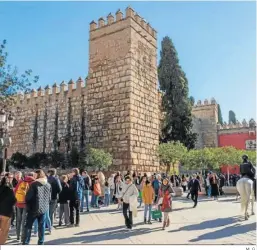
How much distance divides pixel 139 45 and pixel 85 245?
14216 millimetres

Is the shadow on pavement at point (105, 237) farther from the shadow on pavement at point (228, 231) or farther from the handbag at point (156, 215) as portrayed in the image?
the shadow on pavement at point (228, 231)

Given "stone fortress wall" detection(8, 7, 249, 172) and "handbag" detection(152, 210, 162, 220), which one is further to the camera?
"stone fortress wall" detection(8, 7, 249, 172)

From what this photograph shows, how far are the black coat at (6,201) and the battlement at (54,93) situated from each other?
14289 mm

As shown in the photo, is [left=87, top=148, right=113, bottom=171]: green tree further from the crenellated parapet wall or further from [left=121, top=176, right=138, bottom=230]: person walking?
the crenellated parapet wall

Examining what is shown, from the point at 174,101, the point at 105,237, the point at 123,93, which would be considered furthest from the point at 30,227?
the point at 174,101

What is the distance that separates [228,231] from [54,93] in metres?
16.7

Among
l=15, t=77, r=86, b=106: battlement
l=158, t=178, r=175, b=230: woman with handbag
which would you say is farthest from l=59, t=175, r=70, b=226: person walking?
l=15, t=77, r=86, b=106: battlement

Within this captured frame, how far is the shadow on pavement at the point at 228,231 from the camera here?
609 centimetres

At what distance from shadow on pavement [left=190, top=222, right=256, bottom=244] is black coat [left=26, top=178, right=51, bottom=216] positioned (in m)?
2.66

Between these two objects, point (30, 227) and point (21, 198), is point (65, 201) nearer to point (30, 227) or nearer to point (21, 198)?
point (21, 198)

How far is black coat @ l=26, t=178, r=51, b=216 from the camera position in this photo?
18.3 ft

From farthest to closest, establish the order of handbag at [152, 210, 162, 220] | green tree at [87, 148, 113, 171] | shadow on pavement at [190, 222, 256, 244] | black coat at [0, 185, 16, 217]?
1. green tree at [87, 148, 113, 171]
2. handbag at [152, 210, 162, 220]
3. shadow on pavement at [190, 222, 256, 244]
4. black coat at [0, 185, 16, 217]

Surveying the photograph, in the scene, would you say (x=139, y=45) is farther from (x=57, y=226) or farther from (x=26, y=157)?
(x=57, y=226)

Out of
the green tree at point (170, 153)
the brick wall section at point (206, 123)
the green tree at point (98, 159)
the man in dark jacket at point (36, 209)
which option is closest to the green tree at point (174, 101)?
the green tree at point (170, 153)
